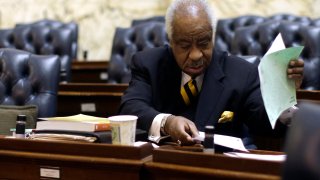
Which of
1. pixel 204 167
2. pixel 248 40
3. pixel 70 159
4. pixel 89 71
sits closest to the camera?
pixel 204 167

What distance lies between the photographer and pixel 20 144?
5.70 ft

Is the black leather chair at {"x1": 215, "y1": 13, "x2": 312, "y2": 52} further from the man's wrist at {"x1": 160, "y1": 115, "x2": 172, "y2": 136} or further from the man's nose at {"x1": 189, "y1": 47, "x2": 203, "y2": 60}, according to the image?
the man's wrist at {"x1": 160, "y1": 115, "x2": 172, "y2": 136}

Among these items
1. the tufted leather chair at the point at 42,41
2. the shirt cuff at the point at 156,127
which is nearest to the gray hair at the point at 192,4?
the shirt cuff at the point at 156,127

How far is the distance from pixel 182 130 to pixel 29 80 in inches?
51.1

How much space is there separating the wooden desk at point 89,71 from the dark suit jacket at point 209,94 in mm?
2766

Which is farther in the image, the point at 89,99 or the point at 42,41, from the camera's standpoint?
the point at 42,41

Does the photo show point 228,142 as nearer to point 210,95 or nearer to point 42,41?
point 210,95

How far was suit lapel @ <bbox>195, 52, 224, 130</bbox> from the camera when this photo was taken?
212 cm

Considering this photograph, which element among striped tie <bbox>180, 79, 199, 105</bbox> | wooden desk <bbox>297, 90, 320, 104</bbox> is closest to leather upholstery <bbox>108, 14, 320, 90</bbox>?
wooden desk <bbox>297, 90, 320, 104</bbox>

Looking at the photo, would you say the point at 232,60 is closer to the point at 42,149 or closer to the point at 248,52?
the point at 42,149

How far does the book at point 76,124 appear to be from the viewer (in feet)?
5.74

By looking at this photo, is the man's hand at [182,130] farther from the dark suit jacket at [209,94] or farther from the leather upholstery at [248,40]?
the leather upholstery at [248,40]

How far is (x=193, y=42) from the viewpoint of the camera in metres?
2.12

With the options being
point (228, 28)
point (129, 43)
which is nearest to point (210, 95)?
point (129, 43)
